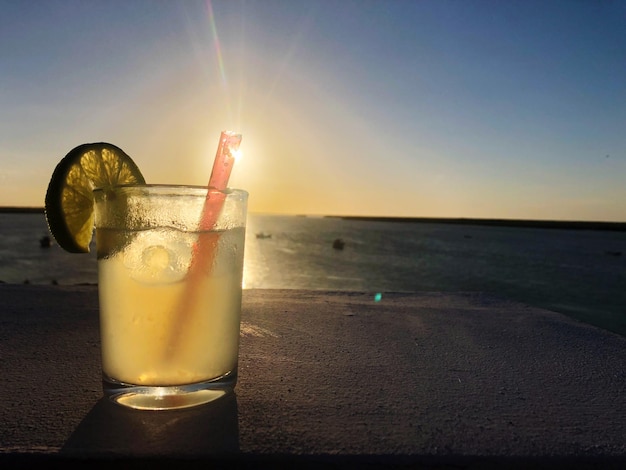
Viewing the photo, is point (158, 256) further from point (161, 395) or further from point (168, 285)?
point (161, 395)

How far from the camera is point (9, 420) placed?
104cm

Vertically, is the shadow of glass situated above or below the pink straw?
below

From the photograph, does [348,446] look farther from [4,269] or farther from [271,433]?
[4,269]

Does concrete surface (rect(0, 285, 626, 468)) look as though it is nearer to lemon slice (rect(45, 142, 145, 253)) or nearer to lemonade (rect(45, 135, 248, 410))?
lemonade (rect(45, 135, 248, 410))

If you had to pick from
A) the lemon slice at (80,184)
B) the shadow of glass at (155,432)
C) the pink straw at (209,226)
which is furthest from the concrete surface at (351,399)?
the lemon slice at (80,184)

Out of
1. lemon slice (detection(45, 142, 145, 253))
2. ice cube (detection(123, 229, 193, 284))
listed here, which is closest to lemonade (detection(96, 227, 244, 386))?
ice cube (detection(123, 229, 193, 284))

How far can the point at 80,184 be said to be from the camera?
1321 mm

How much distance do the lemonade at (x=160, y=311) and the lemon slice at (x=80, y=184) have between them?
0.16 meters

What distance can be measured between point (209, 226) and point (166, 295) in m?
0.21

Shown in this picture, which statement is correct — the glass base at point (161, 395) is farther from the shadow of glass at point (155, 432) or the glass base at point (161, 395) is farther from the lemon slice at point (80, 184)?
the lemon slice at point (80, 184)

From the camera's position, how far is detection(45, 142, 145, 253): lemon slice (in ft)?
4.12

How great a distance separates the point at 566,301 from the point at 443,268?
680 inches

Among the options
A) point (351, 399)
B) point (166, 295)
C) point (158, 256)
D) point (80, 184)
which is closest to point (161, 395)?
point (166, 295)

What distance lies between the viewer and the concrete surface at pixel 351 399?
917mm
